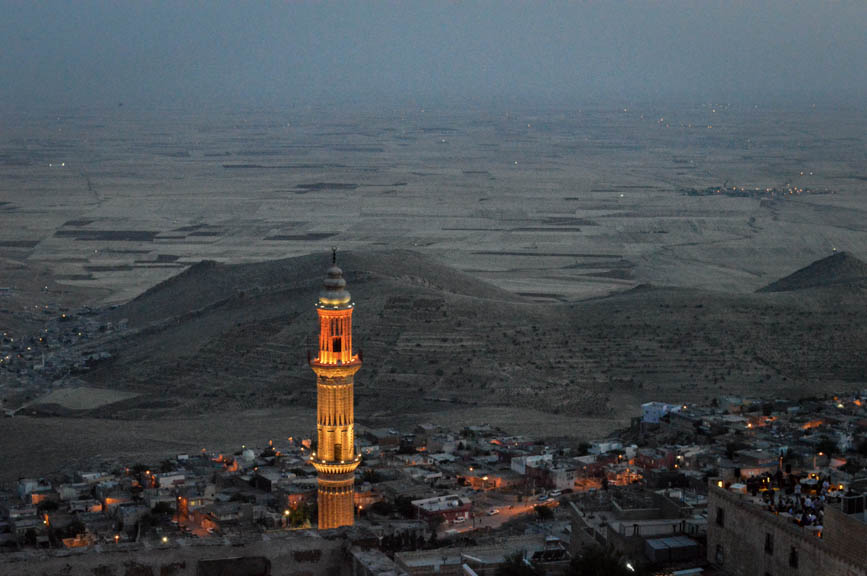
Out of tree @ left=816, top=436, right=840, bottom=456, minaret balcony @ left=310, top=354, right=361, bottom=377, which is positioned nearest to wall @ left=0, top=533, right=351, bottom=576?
minaret balcony @ left=310, top=354, right=361, bottom=377

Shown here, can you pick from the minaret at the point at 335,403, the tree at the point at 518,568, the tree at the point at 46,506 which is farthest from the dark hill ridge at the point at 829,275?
the tree at the point at 518,568

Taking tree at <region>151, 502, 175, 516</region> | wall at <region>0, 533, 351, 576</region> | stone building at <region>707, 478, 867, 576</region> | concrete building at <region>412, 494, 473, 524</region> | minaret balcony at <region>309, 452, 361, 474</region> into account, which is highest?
stone building at <region>707, 478, 867, 576</region>

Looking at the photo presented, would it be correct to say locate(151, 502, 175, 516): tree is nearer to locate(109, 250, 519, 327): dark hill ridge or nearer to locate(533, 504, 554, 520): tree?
locate(533, 504, 554, 520): tree

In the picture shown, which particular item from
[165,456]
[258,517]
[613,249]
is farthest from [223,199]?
[258,517]

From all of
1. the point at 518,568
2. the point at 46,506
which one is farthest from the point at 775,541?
the point at 46,506

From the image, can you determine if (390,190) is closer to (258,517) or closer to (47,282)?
(47,282)

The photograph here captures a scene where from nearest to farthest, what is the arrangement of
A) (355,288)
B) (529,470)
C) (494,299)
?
1. (529,470)
2. (355,288)
3. (494,299)

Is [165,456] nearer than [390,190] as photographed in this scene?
Yes
